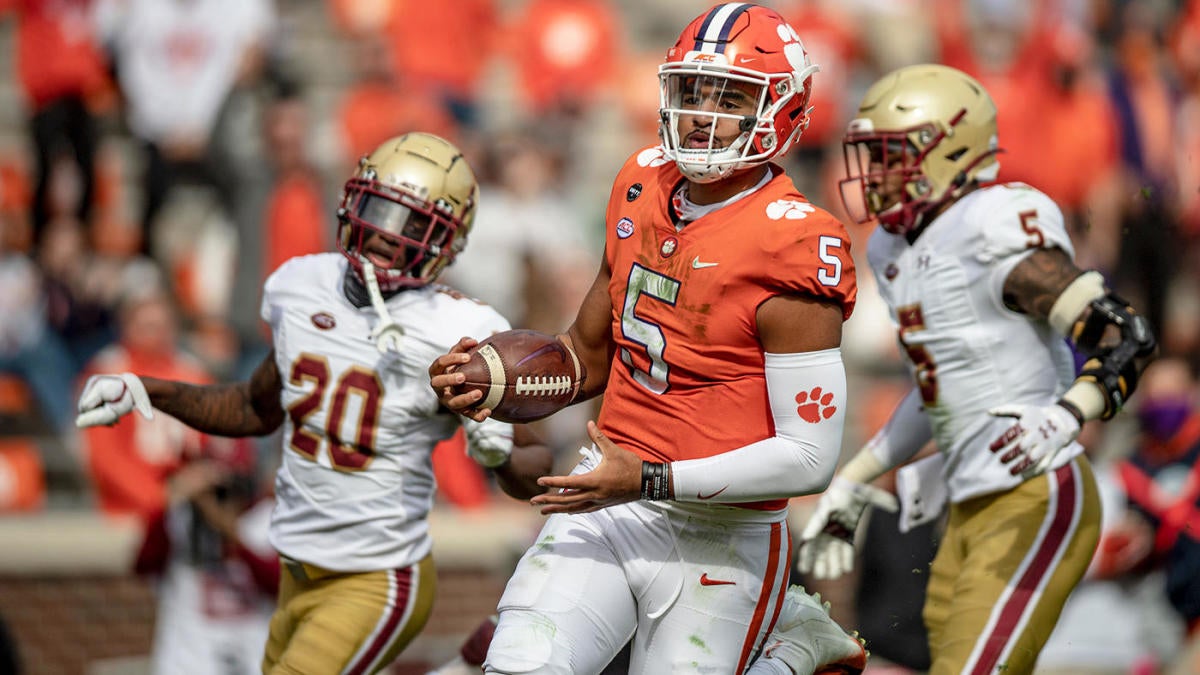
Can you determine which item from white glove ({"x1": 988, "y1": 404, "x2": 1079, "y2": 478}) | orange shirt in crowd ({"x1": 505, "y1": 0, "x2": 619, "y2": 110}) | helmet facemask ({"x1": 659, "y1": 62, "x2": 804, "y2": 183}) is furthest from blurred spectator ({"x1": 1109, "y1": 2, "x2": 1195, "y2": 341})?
helmet facemask ({"x1": 659, "y1": 62, "x2": 804, "y2": 183})

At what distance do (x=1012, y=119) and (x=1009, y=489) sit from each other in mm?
6690

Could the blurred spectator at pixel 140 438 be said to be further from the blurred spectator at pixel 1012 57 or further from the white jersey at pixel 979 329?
the blurred spectator at pixel 1012 57

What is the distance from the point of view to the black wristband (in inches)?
156

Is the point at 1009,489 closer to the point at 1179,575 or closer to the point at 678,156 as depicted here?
the point at 678,156

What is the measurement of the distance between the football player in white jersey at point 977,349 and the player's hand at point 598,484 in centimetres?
141

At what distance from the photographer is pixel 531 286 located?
988 centimetres

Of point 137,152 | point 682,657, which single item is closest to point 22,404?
point 137,152

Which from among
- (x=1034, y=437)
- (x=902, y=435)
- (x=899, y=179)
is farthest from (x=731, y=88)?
(x=902, y=435)

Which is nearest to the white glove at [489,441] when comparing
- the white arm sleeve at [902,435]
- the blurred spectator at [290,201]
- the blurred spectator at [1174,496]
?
the white arm sleeve at [902,435]

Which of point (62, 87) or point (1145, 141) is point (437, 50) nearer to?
point (62, 87)

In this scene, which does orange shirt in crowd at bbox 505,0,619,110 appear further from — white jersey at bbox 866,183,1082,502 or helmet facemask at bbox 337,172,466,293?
white jersey at bbox 866,183,1082,502

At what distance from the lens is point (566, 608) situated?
13.4 feet

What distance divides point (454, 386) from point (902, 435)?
191 cm

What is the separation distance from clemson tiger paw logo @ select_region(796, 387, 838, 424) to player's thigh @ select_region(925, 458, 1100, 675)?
120 centimetres
